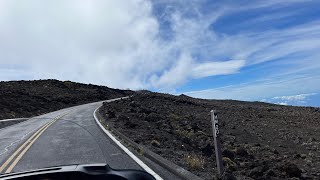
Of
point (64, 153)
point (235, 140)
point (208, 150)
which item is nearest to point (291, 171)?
point (208, 150)

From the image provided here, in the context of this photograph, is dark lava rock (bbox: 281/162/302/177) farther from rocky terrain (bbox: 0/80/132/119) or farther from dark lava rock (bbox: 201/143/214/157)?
rocky terrain (bbox: 0/80/132/119)

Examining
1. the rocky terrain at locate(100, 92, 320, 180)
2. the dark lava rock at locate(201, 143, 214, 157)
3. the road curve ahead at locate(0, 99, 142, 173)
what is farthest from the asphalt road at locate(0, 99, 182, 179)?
the dark lava rock at locate(201, 143, 214, 157)

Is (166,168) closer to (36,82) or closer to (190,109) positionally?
(190,109)

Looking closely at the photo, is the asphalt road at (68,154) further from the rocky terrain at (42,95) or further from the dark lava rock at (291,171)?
A: the rocky terrain at (42,95)

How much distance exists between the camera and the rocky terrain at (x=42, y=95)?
2180 inches

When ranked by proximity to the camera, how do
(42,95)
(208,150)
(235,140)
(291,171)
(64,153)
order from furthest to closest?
1. (42,95)
2. (235,140)
3. (208,150)
4. (64,153)
5. (291,171)

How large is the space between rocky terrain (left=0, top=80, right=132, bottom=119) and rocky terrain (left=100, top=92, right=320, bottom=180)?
1512 cm

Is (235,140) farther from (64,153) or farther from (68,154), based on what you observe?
(68,154)

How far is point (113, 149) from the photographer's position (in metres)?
14.8

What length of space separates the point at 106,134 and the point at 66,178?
579 inches

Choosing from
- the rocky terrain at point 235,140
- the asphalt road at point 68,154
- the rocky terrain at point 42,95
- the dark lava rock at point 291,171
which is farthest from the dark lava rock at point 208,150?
the rocky terrain at point 42,95

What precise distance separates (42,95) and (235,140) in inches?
1936

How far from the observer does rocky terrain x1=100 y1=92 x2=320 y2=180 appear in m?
12.9

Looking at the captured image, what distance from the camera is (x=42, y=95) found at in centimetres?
7019
